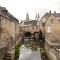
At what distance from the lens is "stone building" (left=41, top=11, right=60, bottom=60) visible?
317 cm

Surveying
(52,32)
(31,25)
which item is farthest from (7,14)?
(52,32)

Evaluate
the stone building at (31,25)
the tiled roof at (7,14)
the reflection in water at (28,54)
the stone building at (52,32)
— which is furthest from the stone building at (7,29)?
the stone building at (52,32)

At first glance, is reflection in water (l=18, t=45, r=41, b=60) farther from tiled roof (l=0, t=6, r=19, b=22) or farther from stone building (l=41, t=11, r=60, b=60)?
tiled roof (l=0, t=6, r=19, b=22)

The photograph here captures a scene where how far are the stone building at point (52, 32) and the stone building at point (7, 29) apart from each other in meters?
0.65

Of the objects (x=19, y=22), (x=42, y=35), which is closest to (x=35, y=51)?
(x=42, y=35)

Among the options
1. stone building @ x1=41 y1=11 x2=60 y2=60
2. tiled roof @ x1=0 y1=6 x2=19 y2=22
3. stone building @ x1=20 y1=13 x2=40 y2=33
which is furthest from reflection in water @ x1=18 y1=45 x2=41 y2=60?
tiled roof @ x1=0 y1=6 x2=19 y2=22

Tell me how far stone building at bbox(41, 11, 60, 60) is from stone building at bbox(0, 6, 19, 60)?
2.14 ft

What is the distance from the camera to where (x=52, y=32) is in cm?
329

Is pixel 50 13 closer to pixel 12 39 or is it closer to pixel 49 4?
pixel 49 4

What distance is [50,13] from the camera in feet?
11.3

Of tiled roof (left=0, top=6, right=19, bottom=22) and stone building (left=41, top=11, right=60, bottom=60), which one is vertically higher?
tiled roof (left=0, top=6, right=19, bottom=22)

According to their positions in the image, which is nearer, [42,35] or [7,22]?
[7,22]

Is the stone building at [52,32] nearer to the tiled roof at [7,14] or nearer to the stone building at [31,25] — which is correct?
the stone building at [31,25]

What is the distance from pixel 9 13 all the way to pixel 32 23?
57 cm
